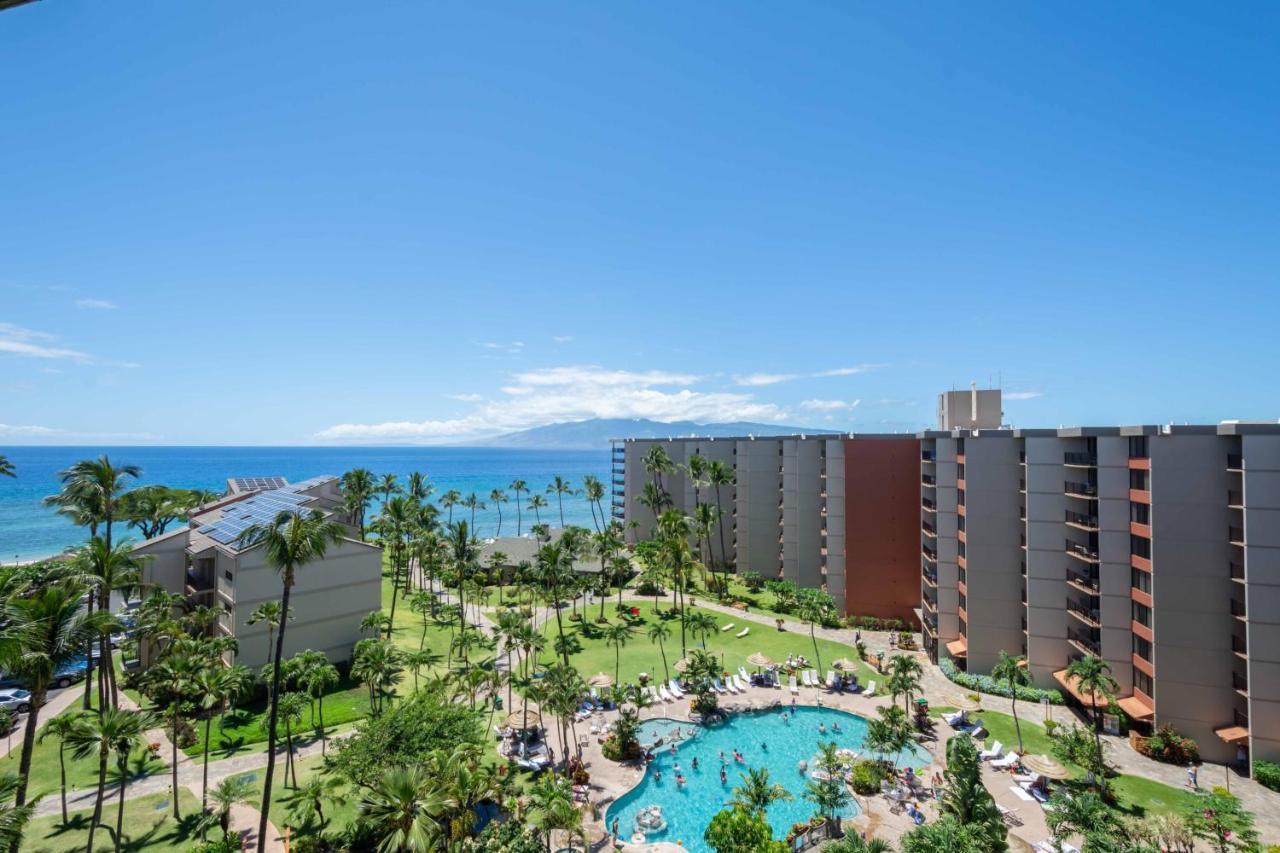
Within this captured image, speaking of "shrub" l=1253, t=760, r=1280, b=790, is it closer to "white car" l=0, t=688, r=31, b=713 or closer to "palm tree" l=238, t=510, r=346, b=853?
"palm tree" l=238, t=510, r=346, b=853

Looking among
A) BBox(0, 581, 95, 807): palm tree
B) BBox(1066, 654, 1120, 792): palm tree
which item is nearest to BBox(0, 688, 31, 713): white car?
BBox(0, 581, 95, 807): palm tree

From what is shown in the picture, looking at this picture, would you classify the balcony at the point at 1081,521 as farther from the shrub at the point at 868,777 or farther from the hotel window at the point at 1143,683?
the shrub at the point at 868,777

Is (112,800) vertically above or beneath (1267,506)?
beneath

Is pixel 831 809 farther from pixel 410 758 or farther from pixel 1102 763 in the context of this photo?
pixel 410 758

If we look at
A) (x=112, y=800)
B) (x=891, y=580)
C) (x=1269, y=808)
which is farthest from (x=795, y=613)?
(x=112, y=800)

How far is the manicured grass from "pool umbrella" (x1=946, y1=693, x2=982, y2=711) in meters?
43.2

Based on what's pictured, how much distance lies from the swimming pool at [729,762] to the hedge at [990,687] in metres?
9.69

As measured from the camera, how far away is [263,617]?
36875 mm

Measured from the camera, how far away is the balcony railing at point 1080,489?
38750 mm

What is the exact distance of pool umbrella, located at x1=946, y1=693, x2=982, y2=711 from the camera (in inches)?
1554

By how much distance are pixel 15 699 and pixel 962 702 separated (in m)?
63.0

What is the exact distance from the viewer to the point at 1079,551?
131 ft

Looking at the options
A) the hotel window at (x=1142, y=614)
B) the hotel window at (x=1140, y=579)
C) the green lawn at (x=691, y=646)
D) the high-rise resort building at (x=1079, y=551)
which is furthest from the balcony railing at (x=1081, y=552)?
the green lawn at (x=691, y=646)

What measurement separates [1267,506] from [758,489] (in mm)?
48234
